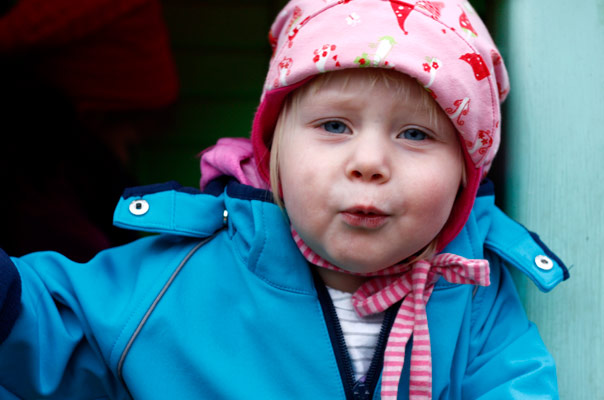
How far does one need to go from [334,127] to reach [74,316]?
0.48 metres

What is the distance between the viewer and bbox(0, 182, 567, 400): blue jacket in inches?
40.1

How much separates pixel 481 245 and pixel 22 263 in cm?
71

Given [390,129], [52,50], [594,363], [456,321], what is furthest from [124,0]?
[594,363]

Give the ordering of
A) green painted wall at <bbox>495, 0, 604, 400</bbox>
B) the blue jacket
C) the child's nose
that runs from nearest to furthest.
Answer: the child's nose, the blue jacket, green painted wall at <bbox>495, 0, 604, 400</bbox>

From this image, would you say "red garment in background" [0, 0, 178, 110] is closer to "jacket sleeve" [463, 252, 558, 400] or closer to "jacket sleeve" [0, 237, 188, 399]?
"jacket sleeve" [0, 237, 188, 399]

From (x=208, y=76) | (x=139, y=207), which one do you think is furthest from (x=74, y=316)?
(x=208, y=76)

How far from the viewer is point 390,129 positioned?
955 mm

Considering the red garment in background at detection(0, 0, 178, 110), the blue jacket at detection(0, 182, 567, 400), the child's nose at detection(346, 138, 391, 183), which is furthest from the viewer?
the red garment in background at detection(0, 0, 178, 110)

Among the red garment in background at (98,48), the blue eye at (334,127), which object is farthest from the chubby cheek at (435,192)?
the red garment in background at (98,48)

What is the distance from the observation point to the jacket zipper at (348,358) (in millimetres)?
1021

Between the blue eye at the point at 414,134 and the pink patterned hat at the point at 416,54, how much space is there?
5 cm

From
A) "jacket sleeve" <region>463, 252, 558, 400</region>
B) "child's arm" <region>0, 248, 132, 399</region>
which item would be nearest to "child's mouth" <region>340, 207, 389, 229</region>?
"jacket sleeve" <region>463, 252, 558, 400</region>

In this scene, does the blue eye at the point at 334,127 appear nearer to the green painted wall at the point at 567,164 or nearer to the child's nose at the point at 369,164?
the child's nose at the point at 369,164

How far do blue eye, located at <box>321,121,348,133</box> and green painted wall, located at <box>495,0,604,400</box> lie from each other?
0.42 metres
